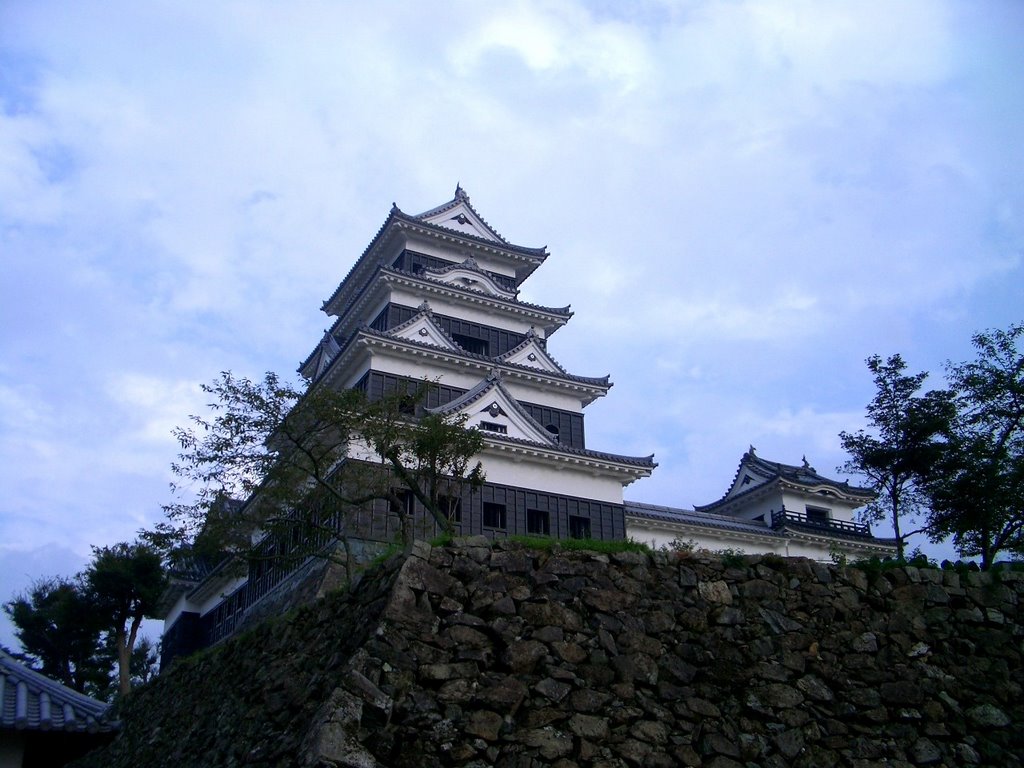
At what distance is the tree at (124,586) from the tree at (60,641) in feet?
2.75

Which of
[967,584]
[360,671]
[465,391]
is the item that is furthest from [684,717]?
[465,391]

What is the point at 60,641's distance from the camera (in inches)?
1224

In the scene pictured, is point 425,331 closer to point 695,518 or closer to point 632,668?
point 695,518

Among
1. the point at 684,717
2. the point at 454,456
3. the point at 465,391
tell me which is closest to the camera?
the point at 684,717

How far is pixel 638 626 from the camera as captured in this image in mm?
10406

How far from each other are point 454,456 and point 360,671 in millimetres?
7759

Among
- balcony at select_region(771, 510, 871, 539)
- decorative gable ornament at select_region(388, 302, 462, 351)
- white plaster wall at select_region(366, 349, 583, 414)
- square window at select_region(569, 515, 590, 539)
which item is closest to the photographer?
square window at select_region(569, 515, 590, 539)

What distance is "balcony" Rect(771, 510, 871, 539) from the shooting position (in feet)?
101

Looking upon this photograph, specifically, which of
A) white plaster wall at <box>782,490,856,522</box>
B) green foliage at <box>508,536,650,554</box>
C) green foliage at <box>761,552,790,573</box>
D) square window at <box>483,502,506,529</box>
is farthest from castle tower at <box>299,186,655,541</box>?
green foliage at <box>761,552,790,573</box>

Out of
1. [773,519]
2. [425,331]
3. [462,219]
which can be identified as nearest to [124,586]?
[425,331]

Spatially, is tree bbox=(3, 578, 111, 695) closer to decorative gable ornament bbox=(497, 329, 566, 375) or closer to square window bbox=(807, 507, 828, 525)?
decorative gable ornament bbox=(497, 329, 566, 375)

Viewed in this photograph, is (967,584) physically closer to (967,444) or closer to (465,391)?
(967,444)

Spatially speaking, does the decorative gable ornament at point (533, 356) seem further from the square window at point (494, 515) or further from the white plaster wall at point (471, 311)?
the square window at point (494, 515)

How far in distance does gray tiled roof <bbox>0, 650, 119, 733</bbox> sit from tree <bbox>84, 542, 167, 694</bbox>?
16495mm
